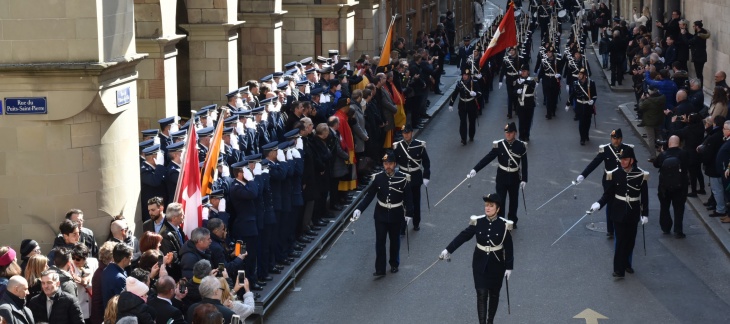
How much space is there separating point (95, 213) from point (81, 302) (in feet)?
7.76

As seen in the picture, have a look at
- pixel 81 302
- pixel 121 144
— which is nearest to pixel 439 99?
pixel 121 144

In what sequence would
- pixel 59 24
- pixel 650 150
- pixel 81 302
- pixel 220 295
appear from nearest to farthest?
pixel 220 295 < pixel 81 302 < pixel 59 24 < pixel 650 150

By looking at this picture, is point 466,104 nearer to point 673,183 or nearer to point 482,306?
point 673,183

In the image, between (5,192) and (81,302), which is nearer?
(81,302)

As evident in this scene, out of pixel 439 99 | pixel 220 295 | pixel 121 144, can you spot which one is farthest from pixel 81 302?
pixel 439 99

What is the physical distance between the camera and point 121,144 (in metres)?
14.6

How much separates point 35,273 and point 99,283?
735 mm

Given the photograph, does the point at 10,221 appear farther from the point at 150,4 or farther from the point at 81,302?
the point at 150,4

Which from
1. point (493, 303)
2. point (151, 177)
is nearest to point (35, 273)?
point (151, 177)

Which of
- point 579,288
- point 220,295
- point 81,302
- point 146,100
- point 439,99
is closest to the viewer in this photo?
point 220,295

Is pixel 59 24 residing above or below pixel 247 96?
above

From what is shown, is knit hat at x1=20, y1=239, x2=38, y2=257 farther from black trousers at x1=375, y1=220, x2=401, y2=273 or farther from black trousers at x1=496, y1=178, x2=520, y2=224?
black trousers at x1=496, y1=178, x2=520, y2=224

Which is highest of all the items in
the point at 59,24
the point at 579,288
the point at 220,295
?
the point at 59,24

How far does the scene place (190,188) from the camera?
13.3 meters
